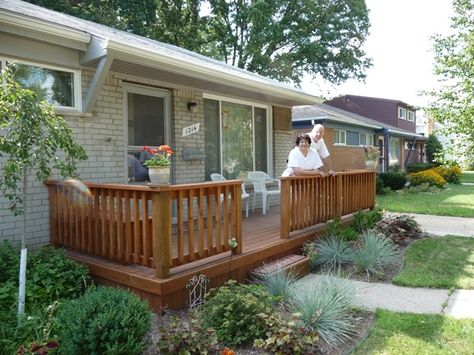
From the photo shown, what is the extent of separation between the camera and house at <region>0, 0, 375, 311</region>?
3818 mm

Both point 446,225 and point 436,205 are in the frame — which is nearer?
point 446,225

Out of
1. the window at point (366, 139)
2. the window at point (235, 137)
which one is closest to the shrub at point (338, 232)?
the window at point (235, 137)

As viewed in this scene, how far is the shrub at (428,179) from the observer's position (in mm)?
16922

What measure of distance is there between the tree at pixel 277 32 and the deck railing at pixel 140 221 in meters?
16.7

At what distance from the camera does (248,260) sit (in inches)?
177

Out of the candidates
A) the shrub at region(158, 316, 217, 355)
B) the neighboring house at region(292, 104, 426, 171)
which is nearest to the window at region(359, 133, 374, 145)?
the neighboring house at region(292, 104, 426, 171)

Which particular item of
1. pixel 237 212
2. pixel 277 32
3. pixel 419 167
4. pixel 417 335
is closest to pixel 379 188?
pixel 277 32

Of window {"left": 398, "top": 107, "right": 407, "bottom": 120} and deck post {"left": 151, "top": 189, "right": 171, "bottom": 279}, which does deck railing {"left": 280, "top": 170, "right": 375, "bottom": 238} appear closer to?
deck post {"left": 151, "top": 189, "right": 171, "bottom": 279}

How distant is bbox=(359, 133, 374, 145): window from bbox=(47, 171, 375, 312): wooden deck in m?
15.7

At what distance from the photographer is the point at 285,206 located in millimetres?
5207

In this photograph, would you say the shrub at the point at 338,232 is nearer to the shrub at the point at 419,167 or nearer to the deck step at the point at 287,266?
the deck step at the point at 287,266

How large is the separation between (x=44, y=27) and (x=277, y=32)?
721 inches

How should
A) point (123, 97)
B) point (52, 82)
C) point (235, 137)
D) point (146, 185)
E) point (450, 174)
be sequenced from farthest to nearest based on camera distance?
point (450, 174)
point (235, 137)
point (123, 97)
point (52, 82)
point (146, 185)

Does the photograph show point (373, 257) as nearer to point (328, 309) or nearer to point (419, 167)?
point (328, 309)
